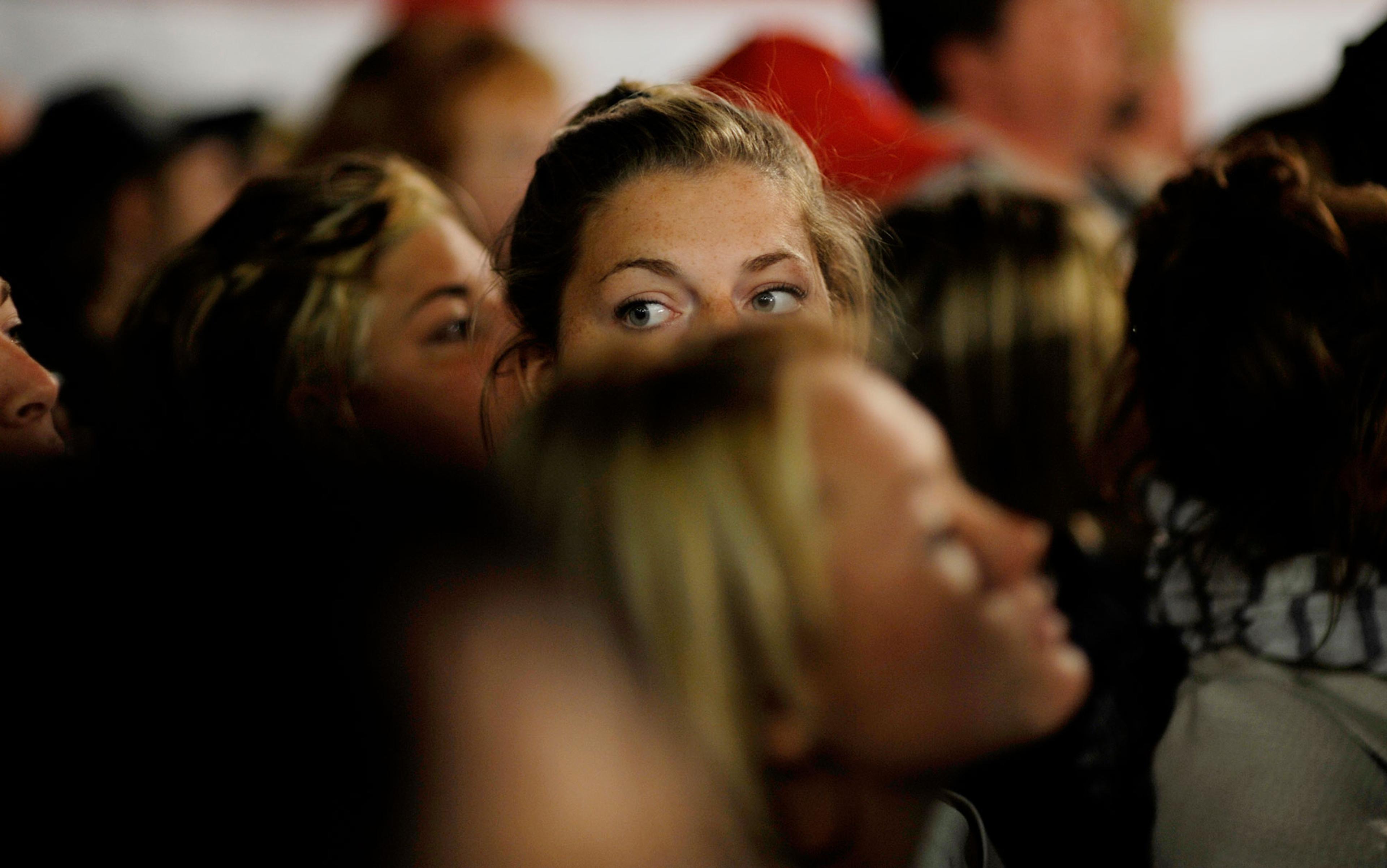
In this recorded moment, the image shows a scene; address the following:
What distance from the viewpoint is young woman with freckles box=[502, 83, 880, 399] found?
951 mm

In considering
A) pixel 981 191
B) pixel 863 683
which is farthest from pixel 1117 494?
pixel 863 683

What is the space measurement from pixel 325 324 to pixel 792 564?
0.83 meters

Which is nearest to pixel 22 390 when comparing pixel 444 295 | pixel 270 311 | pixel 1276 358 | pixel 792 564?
pixel 270 311

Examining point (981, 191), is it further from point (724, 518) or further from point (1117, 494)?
point (724, 518)

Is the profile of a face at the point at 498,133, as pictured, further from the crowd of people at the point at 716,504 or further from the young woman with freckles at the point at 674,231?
the young woman with freckles at the point at 674,231

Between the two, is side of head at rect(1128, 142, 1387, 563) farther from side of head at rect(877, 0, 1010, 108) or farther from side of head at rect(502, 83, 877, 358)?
side of head at rect(877, 0, 1010, 108)

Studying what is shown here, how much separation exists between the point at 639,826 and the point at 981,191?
132 cm

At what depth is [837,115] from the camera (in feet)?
5.76

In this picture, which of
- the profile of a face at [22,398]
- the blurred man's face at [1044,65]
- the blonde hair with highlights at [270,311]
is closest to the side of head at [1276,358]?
the blonde hair with highlights at [270,311]

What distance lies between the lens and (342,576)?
0.57 m

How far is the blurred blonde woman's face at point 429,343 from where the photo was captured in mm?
1213

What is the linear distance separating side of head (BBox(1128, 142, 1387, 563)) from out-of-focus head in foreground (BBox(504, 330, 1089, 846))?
0.55 m

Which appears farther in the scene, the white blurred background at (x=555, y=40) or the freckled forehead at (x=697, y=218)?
the white blurred background at (x=555, y=40)

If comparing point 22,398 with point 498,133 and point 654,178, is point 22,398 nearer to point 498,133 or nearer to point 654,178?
point 654,178
